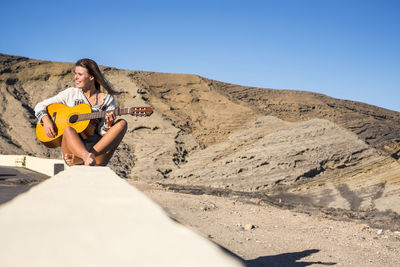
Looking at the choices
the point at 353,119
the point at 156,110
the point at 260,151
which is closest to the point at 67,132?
the point at 260,151

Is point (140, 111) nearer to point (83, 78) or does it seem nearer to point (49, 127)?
point (83, 78)

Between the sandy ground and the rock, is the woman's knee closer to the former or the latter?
the sandy ground

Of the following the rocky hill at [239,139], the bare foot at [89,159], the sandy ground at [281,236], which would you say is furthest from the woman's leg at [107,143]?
the rocky hill at [239,139]

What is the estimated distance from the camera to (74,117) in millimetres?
3223

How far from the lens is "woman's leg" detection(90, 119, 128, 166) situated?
3027 millimetres

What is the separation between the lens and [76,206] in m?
1.13

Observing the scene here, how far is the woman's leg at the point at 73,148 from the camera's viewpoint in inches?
110

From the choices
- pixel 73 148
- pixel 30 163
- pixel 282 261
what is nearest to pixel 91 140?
pixel 73 148

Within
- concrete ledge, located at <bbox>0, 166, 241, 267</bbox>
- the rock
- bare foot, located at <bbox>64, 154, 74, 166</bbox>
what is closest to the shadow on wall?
the rock

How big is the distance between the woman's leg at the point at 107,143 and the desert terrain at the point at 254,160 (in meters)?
1.35

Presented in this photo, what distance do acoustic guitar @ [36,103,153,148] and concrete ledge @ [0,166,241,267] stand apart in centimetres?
199

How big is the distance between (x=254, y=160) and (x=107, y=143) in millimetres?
11479

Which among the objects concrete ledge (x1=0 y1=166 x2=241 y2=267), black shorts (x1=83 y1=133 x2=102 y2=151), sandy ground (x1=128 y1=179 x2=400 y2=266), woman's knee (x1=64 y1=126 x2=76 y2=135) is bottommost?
sandy ground (x1=128 y1=179 x2=400 y2=266)

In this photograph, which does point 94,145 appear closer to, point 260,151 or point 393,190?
point 393,190
